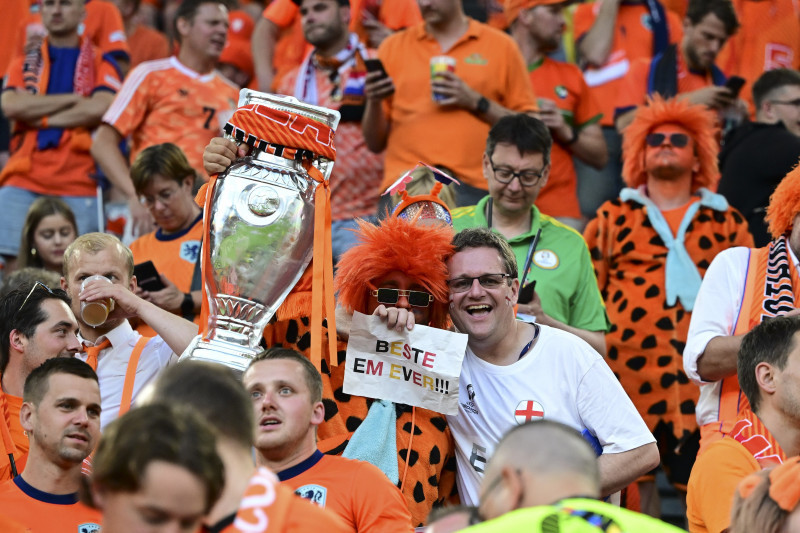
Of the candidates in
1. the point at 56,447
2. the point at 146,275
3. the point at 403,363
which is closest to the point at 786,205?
the point at 403,363

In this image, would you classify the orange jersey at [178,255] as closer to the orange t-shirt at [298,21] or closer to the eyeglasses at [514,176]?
the eyeglasses at [514,176]

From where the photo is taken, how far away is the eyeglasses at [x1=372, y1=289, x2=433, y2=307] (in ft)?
13.5

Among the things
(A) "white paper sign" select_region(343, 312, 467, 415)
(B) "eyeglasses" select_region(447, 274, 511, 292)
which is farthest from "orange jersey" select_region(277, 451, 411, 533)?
(B) "eyeglasses" select_region(447, 274, 511, 292)

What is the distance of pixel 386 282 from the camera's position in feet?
13.8

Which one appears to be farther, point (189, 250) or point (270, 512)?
point (189, 250)

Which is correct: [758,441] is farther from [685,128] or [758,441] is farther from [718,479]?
[685,128]

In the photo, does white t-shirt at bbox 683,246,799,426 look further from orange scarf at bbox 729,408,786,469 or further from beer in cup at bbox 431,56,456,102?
beer in cup at bbox 431,56,456,102

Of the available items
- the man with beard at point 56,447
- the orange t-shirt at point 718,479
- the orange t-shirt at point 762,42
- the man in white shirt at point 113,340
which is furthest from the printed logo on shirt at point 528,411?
the orange t-shirt at point 762,42

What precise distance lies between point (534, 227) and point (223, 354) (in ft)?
7.87

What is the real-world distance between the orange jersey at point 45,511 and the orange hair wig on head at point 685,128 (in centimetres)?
336

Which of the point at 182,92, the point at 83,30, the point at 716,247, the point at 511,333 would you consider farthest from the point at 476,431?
the point at 83,30

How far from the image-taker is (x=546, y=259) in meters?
5.24

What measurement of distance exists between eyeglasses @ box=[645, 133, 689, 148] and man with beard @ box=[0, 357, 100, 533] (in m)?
3.12

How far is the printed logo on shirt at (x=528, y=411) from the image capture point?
4.07 meters
